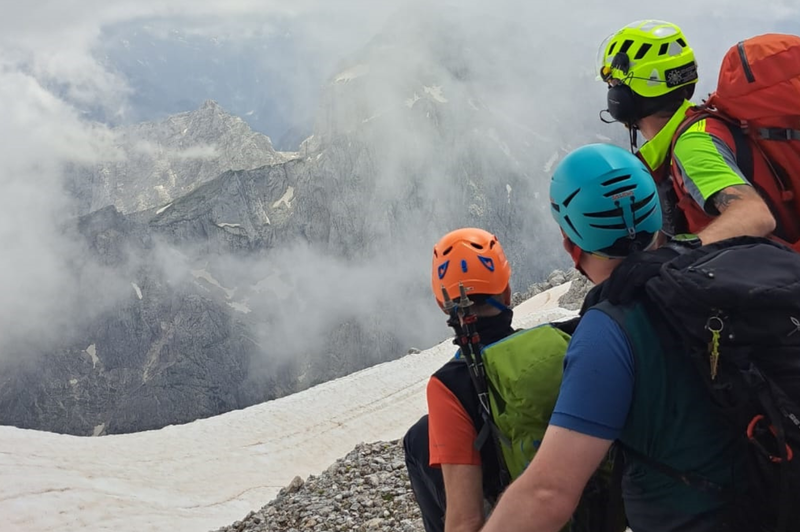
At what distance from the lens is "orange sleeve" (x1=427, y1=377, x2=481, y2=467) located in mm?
3803

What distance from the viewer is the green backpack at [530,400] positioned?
11.7 ft

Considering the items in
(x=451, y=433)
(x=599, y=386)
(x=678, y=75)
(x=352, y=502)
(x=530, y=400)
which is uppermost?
(x=678, y=75)

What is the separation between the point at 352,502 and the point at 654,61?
8.45 m

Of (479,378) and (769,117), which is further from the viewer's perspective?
(769,117)

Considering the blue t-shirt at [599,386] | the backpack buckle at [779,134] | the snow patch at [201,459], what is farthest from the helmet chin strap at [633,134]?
the snow patch at [201,459]

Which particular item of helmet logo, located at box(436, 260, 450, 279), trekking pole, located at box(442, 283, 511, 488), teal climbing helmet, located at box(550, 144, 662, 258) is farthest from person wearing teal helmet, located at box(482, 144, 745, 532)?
helmet logo, located at box(436, 260, 450, 279)

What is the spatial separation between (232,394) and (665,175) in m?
193

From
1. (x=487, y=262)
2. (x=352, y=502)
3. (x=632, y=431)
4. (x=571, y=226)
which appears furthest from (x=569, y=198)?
(x=352, y=502)

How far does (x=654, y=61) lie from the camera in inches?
204

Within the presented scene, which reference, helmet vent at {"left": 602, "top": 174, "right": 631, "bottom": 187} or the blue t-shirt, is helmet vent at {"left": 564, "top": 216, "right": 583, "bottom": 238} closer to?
helmet vent at {"left": 602, "top": 174, "right": 631, "bottom": 187}

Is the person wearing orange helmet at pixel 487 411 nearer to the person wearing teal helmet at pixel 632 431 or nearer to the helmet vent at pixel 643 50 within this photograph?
the person wearing teal helmet at pixel 632 431

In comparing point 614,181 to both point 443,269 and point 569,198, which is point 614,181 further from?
point 443,269

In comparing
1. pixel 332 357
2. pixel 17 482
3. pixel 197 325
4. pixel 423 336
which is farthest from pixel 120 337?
pixel 17 482

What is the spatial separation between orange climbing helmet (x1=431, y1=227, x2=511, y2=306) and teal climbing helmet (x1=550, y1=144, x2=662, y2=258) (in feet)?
3.95
